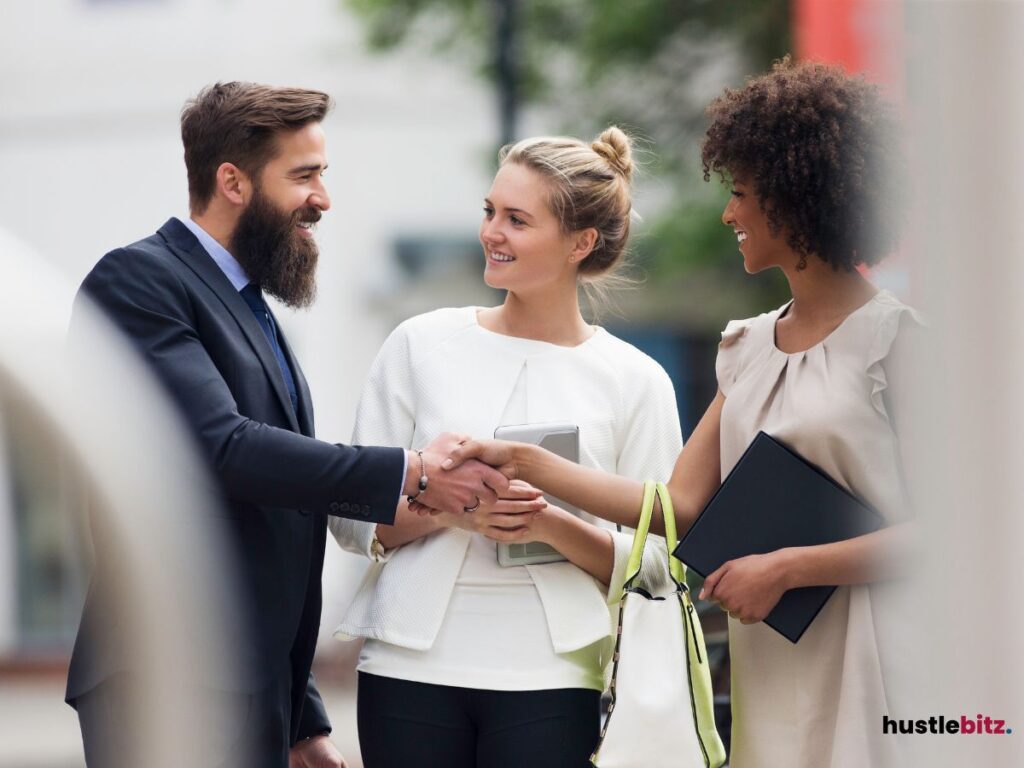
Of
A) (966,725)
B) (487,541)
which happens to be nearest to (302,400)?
Result: (487,541)

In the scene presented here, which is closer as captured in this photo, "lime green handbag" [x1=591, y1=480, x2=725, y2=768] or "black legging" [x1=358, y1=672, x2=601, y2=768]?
"lime green handbag" [x1=591, y1=480, x2=725, y2=768]

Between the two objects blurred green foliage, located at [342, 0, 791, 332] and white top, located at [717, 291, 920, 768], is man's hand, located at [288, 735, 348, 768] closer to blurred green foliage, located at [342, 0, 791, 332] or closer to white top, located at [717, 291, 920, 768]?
white top, located at [717, 291, 920, 768]

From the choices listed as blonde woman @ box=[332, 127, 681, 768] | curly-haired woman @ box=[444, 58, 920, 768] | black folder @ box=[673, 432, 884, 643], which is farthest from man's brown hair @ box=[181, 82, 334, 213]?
black folder @ box=[673, 432, 884, 643]

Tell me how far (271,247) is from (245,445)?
497mm

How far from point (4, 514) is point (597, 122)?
926 cm

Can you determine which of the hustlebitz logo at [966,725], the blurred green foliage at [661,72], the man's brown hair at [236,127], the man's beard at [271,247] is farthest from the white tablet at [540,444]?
the blurred green foliage at [661,72]

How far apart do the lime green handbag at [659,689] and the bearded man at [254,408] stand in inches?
14.0

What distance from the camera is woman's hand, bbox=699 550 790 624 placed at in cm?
244

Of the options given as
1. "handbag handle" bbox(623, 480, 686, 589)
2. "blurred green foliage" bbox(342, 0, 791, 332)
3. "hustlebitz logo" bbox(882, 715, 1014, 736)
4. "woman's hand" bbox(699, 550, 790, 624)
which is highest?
"blurred green foliage" bbox(342, 0, 791, 332)

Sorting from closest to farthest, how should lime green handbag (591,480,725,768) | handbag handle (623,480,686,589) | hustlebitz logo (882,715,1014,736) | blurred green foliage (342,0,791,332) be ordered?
hustlebitz logo (882,715,1014,736) → lime green handbag (591,480,725,768) → handbag handle (623,480,686,589) → blurred green foliage (342,0,791,332)

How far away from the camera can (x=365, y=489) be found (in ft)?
8.66

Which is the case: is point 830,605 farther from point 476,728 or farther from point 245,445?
point 245,445

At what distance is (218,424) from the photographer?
2.54 meters

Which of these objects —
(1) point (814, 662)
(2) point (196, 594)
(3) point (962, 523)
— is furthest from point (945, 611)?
(1) point (814, 662)
